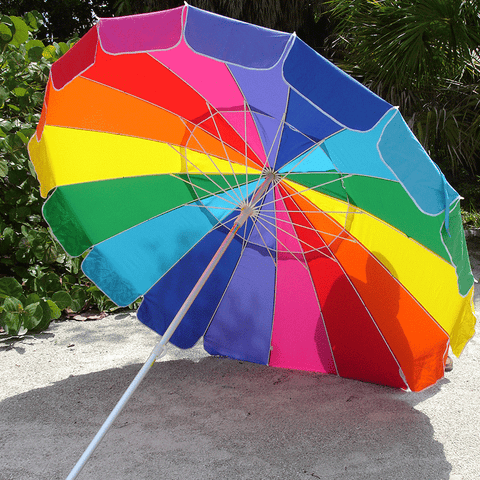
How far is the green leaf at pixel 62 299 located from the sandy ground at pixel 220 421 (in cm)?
51

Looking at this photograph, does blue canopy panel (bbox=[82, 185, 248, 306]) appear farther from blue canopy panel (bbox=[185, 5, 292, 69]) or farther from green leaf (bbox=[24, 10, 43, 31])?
green leaf (bbox=[24, 10, 43, 31])

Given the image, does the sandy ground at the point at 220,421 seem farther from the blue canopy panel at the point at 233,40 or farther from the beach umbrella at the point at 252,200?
the blue canopy panel at the point at 233,40

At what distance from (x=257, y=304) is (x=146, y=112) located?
1222 mm

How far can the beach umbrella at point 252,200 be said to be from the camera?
161 centimetres

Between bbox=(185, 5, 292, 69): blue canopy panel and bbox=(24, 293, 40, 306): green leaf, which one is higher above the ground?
bbox=(185, 5, 292, 69): blue canopy panel

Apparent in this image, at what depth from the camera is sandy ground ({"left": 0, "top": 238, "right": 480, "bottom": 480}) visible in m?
2.09

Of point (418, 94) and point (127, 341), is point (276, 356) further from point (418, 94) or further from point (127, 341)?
point (418, 94)

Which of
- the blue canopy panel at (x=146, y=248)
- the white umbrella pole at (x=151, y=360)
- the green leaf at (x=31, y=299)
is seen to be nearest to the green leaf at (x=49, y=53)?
the green leaf at (x=31, y=299)

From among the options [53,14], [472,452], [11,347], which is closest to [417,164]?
[472,452]

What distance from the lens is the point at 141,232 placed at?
2686 millimetres

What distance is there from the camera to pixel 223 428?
2.41 meters

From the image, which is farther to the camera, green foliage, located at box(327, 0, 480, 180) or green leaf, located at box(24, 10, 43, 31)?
green foliage, located at box(327, 0, 480, 180)

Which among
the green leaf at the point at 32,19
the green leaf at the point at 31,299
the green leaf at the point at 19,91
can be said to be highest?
the green leaf at the point at 32,19

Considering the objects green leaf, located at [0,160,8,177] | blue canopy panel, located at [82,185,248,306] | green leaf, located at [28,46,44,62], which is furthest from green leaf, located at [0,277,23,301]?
Result: green leaf, located at [28,46,44,62]
